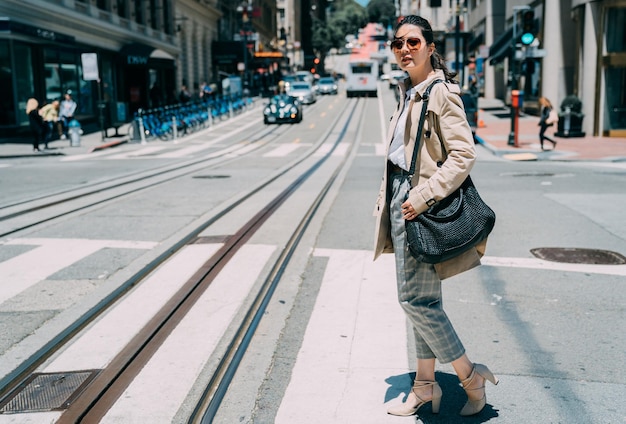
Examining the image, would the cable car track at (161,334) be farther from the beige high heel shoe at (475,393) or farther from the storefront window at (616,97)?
the storefront window at (616,97)

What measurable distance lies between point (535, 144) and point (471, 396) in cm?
2081

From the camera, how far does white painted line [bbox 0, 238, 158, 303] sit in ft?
21.8

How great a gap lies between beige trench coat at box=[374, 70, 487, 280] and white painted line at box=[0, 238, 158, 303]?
4.26 meters

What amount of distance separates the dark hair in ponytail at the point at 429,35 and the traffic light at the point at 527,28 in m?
18.7

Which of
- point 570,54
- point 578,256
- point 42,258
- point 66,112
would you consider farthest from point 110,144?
point 578,256

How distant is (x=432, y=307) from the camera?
143 inches

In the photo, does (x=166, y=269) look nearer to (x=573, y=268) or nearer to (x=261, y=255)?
(x=261, y=255)

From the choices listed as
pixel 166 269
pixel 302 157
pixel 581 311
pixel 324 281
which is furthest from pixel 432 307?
pixel 302 157

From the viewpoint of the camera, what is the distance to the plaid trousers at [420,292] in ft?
11.8

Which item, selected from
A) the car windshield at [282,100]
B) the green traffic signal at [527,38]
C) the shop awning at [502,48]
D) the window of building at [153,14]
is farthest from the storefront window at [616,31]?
the window of building at [153,14]

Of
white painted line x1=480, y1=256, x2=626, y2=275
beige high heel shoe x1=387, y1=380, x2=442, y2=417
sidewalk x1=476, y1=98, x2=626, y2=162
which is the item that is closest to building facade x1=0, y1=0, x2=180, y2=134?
sidewalk x1=476, y1=98, x2=626, y2=162

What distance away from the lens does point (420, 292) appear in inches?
142

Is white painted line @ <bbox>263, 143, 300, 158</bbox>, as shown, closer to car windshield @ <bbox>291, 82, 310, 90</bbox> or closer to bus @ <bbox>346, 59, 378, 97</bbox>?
car windshield @ <bbox>291, 82, 310, 90</bbox>

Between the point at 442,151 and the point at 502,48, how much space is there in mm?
36773
